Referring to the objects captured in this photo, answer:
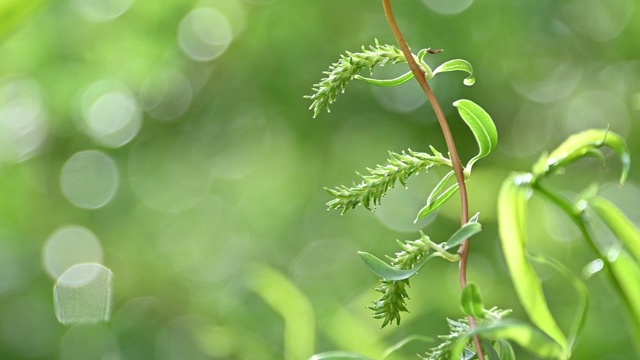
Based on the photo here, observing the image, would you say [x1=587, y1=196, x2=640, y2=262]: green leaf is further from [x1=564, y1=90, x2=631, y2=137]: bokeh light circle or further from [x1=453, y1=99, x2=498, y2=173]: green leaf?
[x1=564, y1=90, x2=631, y2=137]: bokeh light circle

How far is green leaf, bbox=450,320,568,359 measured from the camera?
0.12 metres

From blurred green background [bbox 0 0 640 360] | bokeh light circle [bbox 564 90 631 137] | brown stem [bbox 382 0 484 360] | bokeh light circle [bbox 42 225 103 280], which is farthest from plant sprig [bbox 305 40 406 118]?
bokeh light circle [bbox 42 225 103 280]

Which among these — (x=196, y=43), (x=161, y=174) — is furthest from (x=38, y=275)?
(x=196, y=43)

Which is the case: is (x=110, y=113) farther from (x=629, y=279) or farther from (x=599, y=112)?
(x=629, y=279)

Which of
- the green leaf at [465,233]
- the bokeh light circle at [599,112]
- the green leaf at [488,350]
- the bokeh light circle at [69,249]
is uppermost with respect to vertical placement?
the bokeh light circle at [599,112]

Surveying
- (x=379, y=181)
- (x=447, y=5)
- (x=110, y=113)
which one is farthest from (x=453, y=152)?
(x=110, y=113)

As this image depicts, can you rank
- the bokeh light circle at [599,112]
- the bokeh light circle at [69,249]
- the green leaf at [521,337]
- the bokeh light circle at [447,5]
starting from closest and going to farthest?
1. the green leaf at [521,337]
2. the bokeh light circle at [447,5]
3. the bokeh light circle at [599,112]
4. the bokeh light circle at [69,249]

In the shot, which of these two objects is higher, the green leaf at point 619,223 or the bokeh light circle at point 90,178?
the green leaf at point 619,223

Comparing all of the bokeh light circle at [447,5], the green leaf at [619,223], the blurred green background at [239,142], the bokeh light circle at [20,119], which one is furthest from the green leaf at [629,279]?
the bokeh light circle at [20,119]

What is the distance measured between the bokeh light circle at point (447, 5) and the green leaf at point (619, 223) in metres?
0.99

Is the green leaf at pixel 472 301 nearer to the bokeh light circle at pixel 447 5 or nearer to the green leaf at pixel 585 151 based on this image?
the green leaf at pixel 585 151

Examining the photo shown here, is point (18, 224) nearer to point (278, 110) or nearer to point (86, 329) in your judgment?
A: point (86, 329)

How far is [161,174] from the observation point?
1.33 m

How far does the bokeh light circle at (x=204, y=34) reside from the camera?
1156 mm
